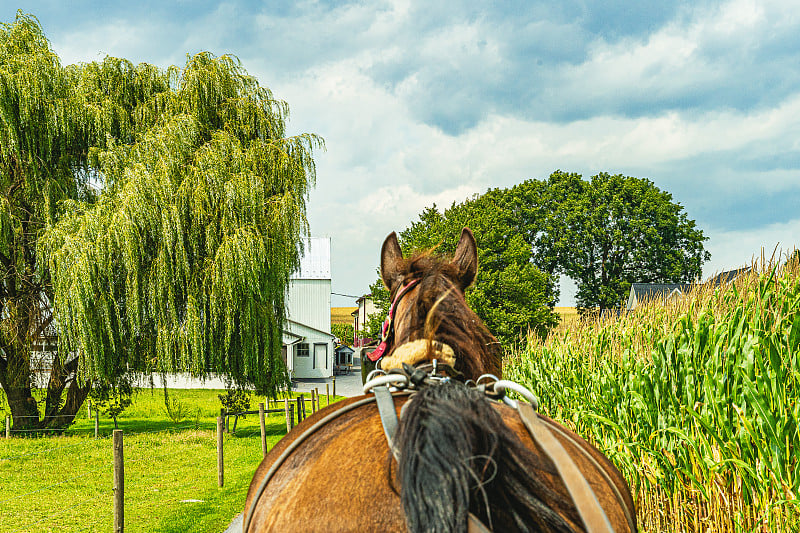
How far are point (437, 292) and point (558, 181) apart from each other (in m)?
44.5

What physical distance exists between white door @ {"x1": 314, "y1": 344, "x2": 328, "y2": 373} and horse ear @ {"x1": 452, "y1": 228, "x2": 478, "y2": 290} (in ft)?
132

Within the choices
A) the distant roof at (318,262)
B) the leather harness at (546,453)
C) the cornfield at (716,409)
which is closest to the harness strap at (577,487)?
the leather harness at (546,453)

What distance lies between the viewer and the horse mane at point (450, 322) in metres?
Result: 2.08

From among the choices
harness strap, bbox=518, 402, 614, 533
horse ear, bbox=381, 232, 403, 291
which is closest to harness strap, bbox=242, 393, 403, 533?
harness strap, bbox=518, 402, 614, 533

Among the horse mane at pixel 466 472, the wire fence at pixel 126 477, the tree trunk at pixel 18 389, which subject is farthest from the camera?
the tree trunk at pixel 18 389

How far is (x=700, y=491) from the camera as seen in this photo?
394 centimetres

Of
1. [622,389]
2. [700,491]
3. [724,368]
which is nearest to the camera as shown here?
[724,368]

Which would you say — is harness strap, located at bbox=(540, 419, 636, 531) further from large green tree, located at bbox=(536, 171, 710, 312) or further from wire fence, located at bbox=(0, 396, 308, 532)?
large green tree, located at bbox=(536, 171, 710, 312)

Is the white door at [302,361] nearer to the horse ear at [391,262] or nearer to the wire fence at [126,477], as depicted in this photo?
the wire fence at [126,477]

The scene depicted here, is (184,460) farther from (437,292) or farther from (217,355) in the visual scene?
(437,292)

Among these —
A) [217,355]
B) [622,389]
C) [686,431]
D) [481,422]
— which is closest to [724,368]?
[686,431]

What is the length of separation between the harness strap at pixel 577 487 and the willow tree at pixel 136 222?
12.3m

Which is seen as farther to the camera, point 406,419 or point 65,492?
point 65,492

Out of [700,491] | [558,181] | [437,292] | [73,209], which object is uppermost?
[558,181]
